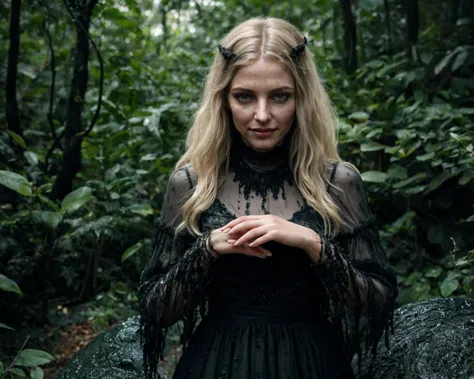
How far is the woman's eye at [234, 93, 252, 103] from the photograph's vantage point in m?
1.78

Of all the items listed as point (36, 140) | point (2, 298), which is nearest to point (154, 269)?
point (2, 298)

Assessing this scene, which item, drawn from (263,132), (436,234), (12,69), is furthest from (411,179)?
(12,69)

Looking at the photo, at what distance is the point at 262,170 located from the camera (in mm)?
1900

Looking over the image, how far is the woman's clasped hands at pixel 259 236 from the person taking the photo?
1.54m

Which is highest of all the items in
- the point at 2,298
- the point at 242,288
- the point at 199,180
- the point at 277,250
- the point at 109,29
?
the point at 109,29

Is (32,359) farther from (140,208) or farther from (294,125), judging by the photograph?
(140,208)

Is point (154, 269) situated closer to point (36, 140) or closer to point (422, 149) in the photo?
point (422, 149)

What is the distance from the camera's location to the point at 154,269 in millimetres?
1894

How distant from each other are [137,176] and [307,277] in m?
1.87

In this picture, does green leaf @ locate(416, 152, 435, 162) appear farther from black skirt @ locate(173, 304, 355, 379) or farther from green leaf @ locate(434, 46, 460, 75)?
black skirt @ locate(173, 304, 355, 379)

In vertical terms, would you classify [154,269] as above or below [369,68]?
below

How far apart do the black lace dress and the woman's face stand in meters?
0.13

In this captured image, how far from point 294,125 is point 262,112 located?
0.20 meters

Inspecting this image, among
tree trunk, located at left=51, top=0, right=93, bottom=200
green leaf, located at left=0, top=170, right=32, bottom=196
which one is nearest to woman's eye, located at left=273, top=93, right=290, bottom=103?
green leaf, located at left=0, top=170, right=32, bottom=196
